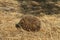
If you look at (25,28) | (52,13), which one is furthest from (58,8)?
(25,28)

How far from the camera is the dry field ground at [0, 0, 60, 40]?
15.0 ft

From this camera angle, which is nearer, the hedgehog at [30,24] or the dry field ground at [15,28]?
the dry field ground at [15,28]

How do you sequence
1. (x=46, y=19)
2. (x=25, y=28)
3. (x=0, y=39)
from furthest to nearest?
(x=46, y=19), (x=25, y=28), (x=0, y=39)

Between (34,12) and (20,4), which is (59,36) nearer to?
(34,12)

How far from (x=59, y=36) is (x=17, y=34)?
2.93 feet

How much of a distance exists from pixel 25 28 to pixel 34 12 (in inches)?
53.2

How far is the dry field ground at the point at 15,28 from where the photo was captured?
459 centimetres

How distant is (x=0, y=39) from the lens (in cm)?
432

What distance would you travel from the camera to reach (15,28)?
5.13 m

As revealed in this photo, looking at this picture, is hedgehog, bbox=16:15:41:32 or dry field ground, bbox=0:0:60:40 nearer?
dry field ground, bbox=0:0:60:40

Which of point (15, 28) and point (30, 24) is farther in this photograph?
point (15, 28)

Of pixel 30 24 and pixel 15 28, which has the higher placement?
pixel 30 24

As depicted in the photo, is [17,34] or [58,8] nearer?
[17,34]

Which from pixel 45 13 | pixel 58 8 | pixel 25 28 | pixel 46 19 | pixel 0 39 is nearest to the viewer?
pixel 0 39
